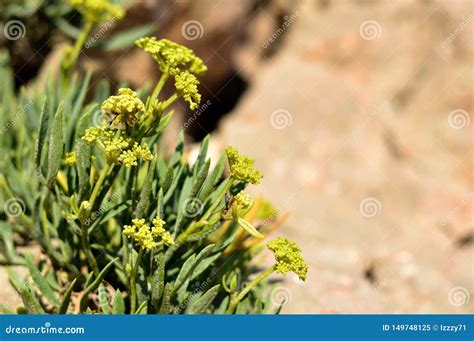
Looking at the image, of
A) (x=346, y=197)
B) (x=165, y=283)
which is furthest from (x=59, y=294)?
(x=346, y=197)

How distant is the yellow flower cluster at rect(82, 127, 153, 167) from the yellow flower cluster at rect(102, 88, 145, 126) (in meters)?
0.07

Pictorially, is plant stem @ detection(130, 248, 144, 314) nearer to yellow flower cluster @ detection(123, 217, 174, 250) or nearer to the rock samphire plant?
the rock samphire plant

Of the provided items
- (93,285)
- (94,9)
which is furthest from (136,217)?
(94,9)

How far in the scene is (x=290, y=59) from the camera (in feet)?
25.2

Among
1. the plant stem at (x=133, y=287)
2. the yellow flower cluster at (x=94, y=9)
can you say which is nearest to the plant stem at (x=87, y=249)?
the plant stem at (x=133, y=287)

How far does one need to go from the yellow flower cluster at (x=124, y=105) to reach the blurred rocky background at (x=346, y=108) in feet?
9.50

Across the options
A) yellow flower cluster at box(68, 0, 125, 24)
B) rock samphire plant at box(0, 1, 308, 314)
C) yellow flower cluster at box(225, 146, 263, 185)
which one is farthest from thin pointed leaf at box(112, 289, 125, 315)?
yellow flower cluster at box(68, 0, 125, 24)

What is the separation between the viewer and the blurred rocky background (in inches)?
221

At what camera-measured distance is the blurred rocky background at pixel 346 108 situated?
5.62m

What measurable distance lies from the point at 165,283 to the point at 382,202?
174 inches

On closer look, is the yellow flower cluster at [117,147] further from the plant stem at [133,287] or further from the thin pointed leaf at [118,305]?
the thin pointed leaf at [118,305]

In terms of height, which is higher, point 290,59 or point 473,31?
point 473,31

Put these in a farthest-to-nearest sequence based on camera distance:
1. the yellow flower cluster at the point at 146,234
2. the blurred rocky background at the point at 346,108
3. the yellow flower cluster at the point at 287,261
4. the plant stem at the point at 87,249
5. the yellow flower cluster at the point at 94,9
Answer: the blurred rocky background at the point at 346,108 → the yellow flower cluster at the point at 94,9 → the plant stem at the point at 87,249 → the yellow flower cluster at the point at 287,261 → the yellow flower cluster at the point at 146,234

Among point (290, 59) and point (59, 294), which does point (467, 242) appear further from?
point (59, 294)
